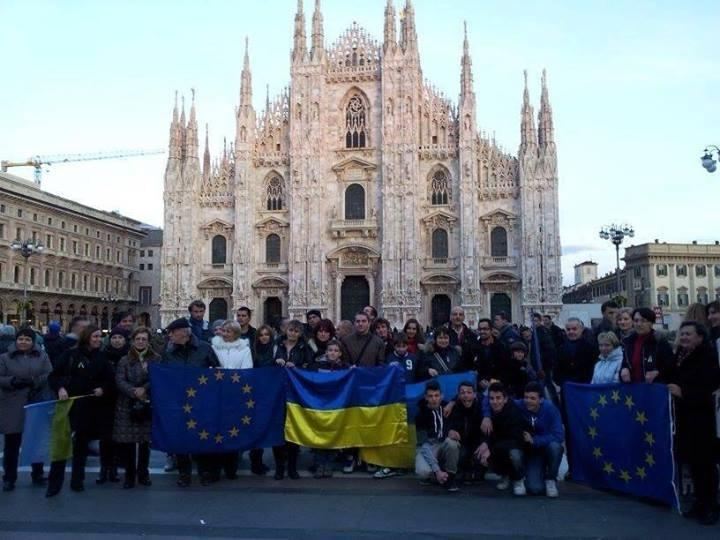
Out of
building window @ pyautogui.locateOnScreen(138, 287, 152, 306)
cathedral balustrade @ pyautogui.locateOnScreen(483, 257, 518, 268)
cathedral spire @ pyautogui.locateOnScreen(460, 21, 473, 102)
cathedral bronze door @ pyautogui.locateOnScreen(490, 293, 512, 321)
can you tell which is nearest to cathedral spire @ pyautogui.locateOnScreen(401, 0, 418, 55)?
cathedral spire @ pyautogui.locateOnScreen(460, 21, 473, 102)

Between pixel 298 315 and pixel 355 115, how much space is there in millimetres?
12531

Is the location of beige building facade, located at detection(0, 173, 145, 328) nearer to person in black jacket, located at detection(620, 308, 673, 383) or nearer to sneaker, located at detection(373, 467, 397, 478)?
sneaker, located at detection(373, 467, 397, 478)

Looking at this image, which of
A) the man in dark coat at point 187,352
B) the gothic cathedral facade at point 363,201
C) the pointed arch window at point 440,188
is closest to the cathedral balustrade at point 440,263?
the gothic cathedral facade at point 363,201

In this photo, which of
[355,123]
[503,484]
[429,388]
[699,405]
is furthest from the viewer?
[355,123]

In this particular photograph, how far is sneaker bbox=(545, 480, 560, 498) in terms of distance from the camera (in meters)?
7.60

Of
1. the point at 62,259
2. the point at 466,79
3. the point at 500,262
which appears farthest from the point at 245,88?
the point at 62,259

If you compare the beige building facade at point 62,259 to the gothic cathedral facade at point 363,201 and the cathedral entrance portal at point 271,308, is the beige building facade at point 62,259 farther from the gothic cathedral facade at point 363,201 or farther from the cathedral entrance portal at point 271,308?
the cathedral entrance portal at point 271,308

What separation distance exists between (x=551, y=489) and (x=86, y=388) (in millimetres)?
5613

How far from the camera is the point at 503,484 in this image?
8016 mm

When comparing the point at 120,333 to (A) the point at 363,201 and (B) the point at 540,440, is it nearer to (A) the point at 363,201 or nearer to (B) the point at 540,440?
(B) the point at 540,440

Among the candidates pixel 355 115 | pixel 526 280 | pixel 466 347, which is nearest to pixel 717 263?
pixel 526 280

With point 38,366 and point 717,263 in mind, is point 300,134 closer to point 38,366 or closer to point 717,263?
point 38,366

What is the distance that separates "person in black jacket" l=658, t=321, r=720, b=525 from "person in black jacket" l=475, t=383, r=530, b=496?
1.74 metres

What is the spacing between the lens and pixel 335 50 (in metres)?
41.2
